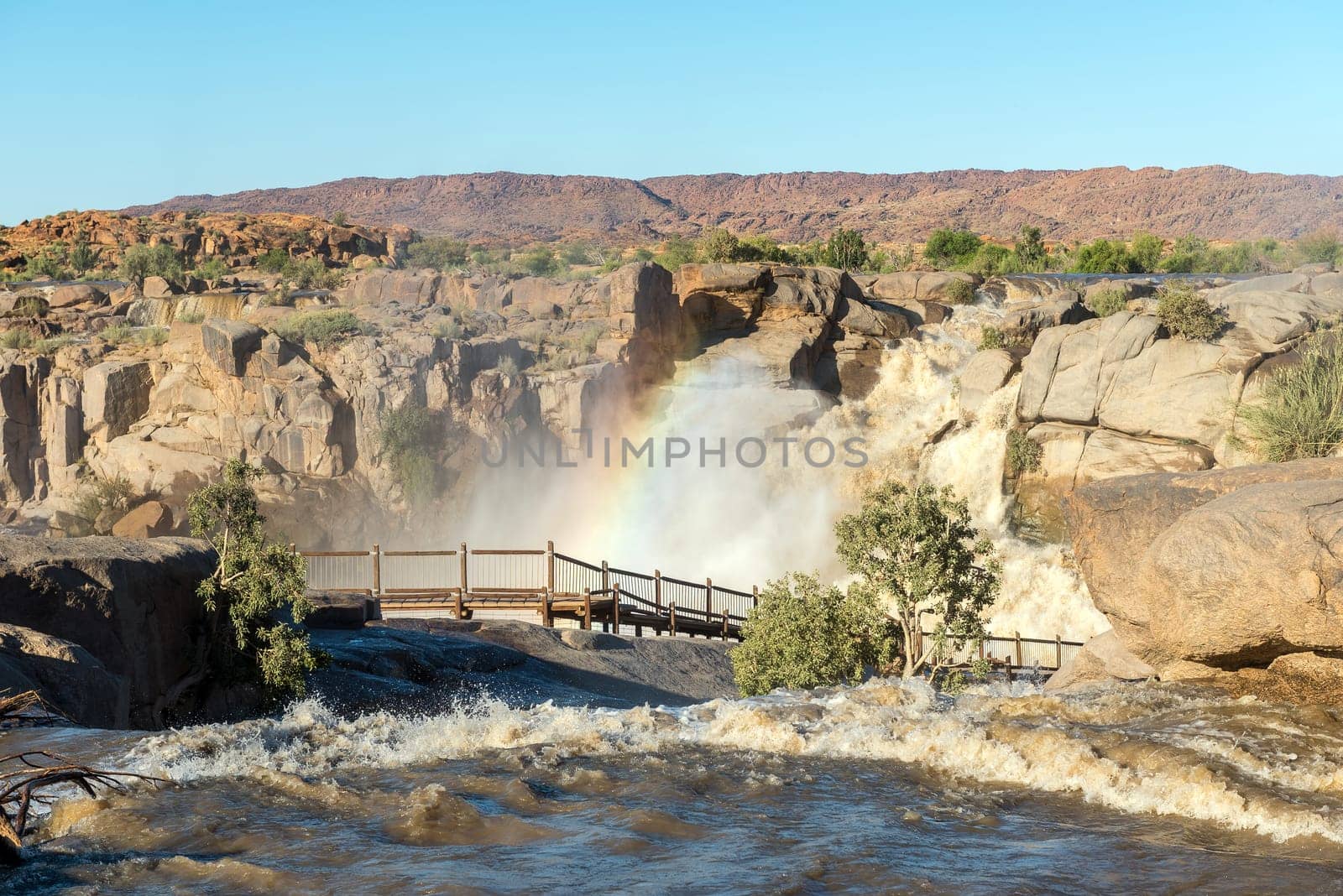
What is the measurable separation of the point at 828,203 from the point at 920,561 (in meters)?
143

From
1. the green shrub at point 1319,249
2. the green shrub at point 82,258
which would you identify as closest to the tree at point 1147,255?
the green shrub at point 1319,249

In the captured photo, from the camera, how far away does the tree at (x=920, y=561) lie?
1329 cm

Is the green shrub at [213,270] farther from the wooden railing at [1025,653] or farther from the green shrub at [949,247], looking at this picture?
the green shrub at [949,247]

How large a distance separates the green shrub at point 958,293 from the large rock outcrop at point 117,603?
34.2 metres

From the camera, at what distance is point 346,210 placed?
146750 millimetres

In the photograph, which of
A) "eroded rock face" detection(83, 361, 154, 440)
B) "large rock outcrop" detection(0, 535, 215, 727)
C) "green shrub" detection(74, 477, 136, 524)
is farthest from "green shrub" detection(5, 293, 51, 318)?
"large rock outcrop" detection(0, 535, 215, 727)

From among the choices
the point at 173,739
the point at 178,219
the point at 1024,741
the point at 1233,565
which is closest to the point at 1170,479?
the point at 1233,565

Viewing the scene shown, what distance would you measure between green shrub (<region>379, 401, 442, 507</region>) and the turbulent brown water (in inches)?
948

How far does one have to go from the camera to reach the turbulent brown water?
19.9ft

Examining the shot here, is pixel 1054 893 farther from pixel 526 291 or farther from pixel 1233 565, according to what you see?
pixel 526 291

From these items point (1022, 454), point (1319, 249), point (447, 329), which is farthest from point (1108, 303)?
point (1319, 249)

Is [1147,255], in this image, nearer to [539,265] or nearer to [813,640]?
[539,265]

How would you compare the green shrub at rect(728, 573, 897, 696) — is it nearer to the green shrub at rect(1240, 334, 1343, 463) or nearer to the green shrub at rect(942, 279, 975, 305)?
the green shrub at rect(1240, 334, 1343, 463)

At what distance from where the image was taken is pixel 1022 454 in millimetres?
30531
